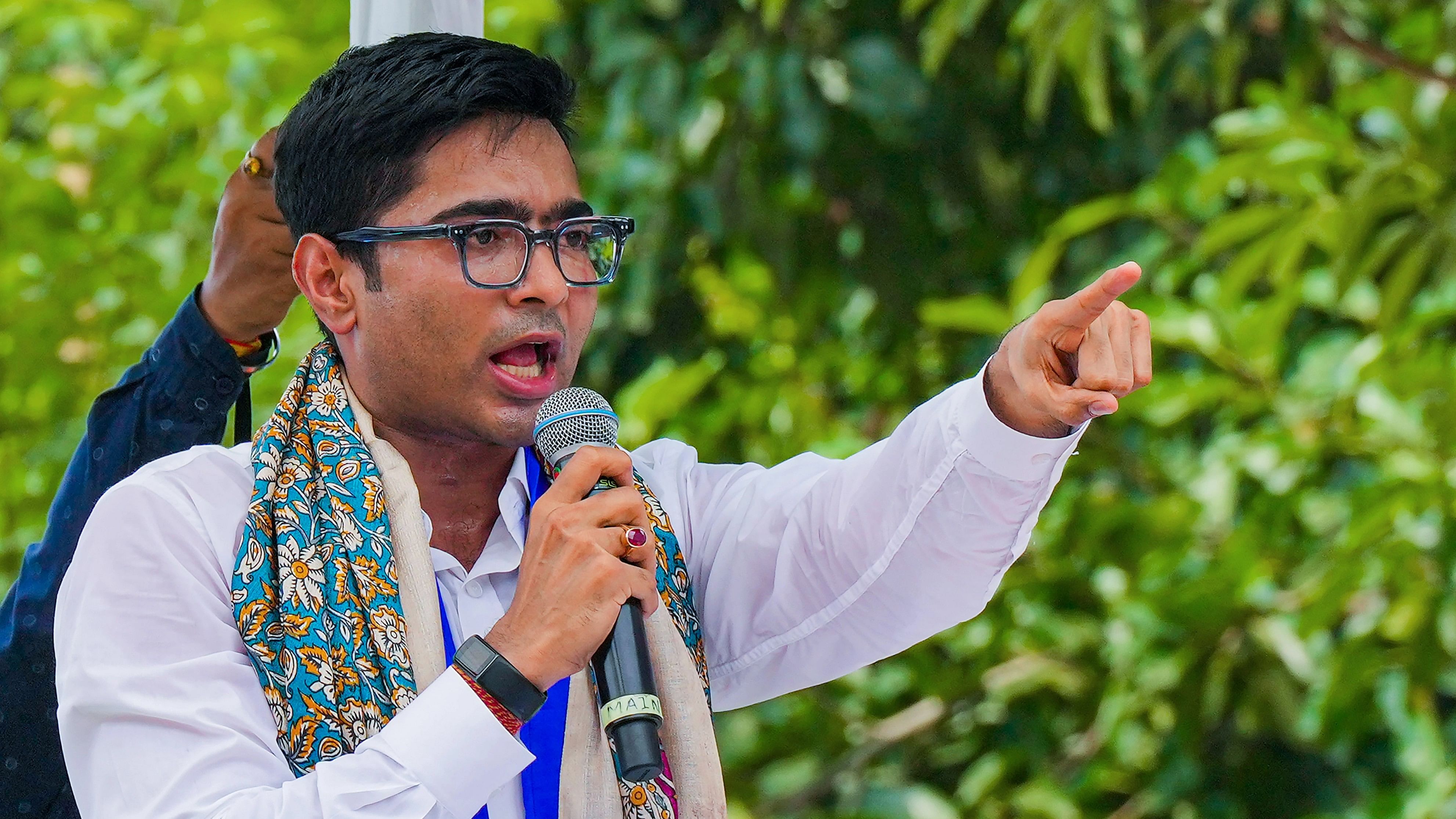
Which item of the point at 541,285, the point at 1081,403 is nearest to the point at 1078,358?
the point at 1081,403

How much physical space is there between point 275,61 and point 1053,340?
2728 mm

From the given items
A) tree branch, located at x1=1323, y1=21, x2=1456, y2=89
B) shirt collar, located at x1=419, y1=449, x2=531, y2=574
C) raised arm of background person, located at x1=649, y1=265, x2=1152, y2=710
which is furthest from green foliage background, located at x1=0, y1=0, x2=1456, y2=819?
shirt collar, located at x1=419, y1=449, x2=531, y2=574

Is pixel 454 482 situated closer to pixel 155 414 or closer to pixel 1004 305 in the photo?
pixel 155 414

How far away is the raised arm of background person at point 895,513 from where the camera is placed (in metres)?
1.53

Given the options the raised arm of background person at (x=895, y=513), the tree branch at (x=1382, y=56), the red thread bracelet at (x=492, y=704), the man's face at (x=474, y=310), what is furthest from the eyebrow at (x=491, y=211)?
the tree branch at (x=1382, y=56)

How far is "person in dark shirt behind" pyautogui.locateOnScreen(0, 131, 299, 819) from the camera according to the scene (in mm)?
2010

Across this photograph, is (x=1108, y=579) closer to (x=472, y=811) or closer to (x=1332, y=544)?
(x=1332, y=544)

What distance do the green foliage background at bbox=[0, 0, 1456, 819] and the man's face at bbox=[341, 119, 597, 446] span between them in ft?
5.24

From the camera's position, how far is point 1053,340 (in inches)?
60.5

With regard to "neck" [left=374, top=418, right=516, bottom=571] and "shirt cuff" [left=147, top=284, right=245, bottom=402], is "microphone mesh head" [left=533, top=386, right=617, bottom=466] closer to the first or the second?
"neck" [left=374, top=418, right=516, bottom=571]

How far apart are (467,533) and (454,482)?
2.3 inches

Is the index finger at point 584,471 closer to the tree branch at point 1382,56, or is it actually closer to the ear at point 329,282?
the ear at point 329,282

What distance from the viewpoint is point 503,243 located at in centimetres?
174

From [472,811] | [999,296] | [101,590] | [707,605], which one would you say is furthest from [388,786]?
[999,296]
